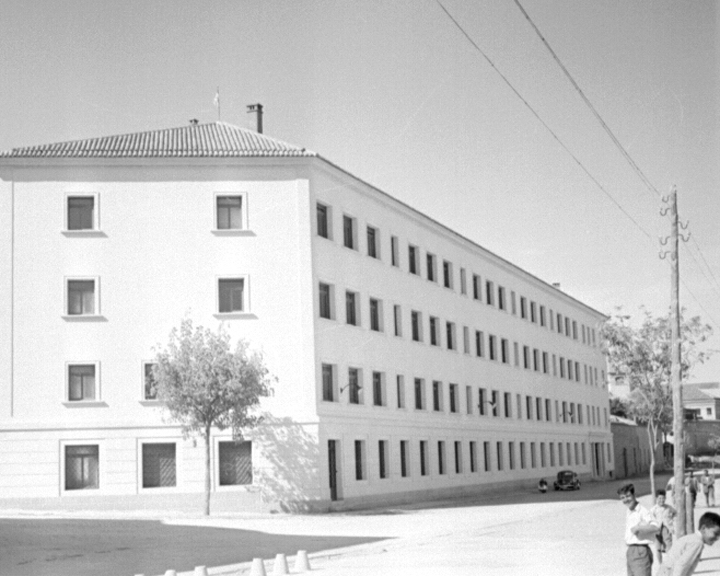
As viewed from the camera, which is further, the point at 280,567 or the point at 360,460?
the point at 360,460

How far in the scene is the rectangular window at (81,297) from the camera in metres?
39.8

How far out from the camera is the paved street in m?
19.7

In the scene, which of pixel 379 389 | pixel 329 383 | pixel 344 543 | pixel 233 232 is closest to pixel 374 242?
pixel 379 389

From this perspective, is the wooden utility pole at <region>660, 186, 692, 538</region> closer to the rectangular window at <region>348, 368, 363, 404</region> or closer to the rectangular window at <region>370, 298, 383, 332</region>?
the rectangular window at <region>348, 368, 363, 404</region>

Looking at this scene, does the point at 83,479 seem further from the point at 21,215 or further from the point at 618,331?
the point at 618,331

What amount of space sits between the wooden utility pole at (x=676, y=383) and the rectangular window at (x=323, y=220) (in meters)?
19.0

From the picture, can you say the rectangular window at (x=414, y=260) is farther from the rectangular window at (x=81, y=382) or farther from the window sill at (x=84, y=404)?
the window sill at (x=84, y=404)

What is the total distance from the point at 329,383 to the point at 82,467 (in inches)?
386

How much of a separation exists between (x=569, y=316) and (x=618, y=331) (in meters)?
44.3

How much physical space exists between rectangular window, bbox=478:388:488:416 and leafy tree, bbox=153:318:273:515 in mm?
23716

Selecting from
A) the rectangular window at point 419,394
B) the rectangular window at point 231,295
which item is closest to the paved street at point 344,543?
the rectangular window at point 231,295

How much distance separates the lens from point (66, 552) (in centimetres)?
2375

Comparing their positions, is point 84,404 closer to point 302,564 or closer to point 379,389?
point 379,389

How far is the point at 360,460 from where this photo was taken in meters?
43.7
